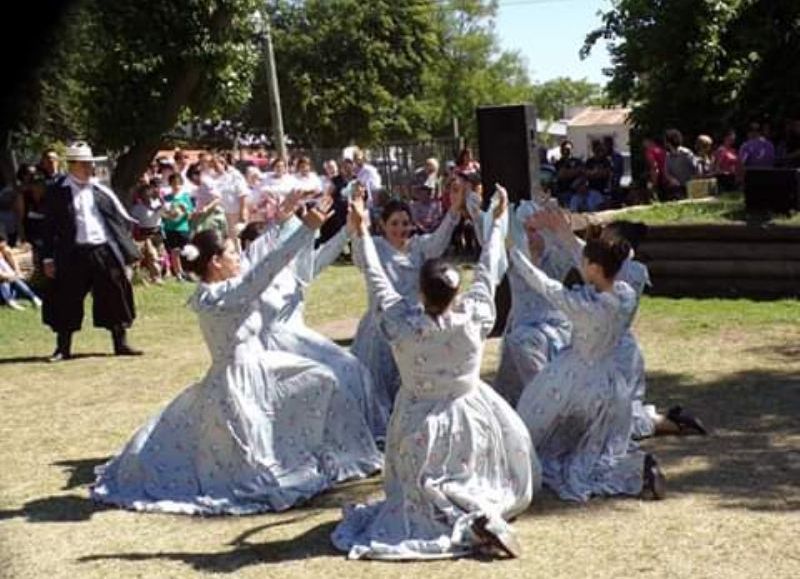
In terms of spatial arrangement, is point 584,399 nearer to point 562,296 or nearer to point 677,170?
point 562,296

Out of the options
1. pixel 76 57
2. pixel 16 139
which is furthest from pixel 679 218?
pixel 16 139

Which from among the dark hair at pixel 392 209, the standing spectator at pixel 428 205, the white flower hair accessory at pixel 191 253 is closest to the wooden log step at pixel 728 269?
the standing spectator at pixel 428 205

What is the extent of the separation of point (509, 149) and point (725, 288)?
4.40 meters

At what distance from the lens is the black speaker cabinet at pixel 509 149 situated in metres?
9.99

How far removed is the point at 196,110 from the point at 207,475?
13.3 m

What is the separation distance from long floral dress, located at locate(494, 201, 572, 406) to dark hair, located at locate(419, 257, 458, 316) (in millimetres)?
1784

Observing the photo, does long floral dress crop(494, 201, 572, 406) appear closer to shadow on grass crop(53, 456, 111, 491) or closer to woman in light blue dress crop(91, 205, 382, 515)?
woman in light blue dress crop(91, 205, 382, 515)

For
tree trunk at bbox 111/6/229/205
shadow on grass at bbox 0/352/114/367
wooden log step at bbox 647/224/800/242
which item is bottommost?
shadow on grass at bbox 0/352/114/367

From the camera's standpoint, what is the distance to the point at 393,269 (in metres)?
7.96

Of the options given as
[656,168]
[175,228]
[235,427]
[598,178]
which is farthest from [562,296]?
[598,178]

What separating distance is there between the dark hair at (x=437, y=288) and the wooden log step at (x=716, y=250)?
8105 mm

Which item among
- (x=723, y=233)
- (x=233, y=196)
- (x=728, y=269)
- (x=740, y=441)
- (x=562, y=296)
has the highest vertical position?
(x=233, y=196)

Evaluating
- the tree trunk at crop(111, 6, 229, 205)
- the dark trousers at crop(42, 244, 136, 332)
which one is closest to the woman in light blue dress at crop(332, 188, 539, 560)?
the dark trousers at crop(42, 244, 136, 332)

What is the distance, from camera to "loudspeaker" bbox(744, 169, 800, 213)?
13914 mm
